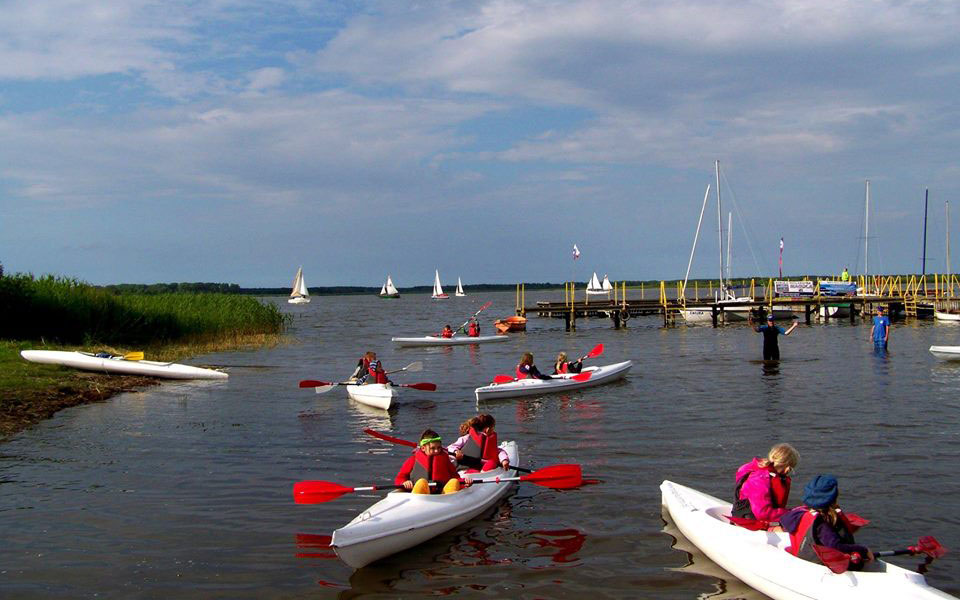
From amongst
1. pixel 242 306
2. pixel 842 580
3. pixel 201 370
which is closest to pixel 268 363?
pixel 201 370

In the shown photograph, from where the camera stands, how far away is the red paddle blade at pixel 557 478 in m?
10.0

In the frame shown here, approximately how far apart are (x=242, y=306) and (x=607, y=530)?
34402 millimetres

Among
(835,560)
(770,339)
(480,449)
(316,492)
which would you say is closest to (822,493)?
(835,560)

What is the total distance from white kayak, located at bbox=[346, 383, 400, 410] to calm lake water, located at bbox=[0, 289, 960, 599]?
0.30 m

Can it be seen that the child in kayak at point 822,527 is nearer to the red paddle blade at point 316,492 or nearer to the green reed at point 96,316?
the red paddle blade at point 316,492

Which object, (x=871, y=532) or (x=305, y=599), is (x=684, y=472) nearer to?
(x=871, y=532)

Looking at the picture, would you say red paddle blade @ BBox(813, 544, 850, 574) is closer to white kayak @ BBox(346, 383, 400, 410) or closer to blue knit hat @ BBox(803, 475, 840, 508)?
blue knit hat @ BBox(803, 475, 840, 508)

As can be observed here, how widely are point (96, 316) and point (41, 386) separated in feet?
38.0

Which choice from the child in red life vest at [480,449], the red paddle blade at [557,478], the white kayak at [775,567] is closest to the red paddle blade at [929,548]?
the white kayak at [775,567]

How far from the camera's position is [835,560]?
6.63 meters

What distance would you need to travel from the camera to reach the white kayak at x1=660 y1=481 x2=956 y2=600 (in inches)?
252

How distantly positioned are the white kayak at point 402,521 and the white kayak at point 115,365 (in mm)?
15705

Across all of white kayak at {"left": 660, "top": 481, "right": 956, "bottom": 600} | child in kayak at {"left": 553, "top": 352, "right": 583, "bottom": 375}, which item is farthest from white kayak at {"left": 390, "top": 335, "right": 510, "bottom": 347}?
white kayak at {"left": 660, "top": 481, "right": 956, "bottom": 600}

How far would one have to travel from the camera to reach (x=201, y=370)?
2359 cm
